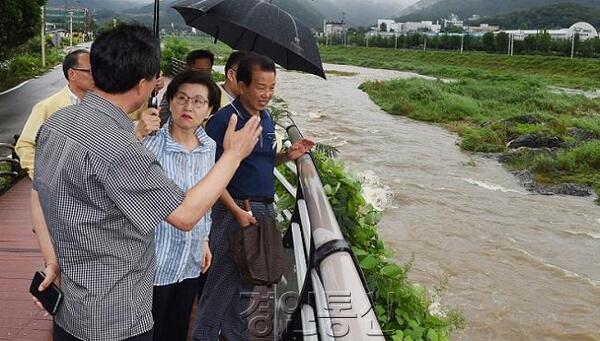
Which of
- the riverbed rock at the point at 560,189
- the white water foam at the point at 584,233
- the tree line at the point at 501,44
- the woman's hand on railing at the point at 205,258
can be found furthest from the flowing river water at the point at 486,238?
the tree line at the point at 501,44

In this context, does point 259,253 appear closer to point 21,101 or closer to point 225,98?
point 225,98

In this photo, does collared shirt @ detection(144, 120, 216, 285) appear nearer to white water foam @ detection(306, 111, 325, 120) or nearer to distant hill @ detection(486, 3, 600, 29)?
white water foam @ detection(306, 111, 325, 120)

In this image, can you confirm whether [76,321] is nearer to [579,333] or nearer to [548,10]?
[579,333]

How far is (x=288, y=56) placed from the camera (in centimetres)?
327

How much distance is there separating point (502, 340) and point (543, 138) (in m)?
11.5

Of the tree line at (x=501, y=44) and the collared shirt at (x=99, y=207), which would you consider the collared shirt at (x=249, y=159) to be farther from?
the tree line at (x=501, y=44)

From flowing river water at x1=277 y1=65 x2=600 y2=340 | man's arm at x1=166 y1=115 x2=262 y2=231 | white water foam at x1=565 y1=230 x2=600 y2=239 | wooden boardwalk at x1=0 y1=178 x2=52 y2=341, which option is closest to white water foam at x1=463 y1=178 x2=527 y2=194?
flowing river water at x1=277 y1=65 x2=600 y2=340

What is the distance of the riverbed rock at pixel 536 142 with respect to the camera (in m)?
16.8

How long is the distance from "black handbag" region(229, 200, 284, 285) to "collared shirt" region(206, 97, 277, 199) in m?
0.18

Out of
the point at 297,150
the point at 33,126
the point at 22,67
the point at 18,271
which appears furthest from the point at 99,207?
the point at 22,67

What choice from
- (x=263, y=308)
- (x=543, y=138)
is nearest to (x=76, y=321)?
(x=263, y=308)

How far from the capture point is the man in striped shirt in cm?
134

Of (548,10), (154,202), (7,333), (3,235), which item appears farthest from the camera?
(548,10)

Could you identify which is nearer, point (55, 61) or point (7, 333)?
point (7, 333)
